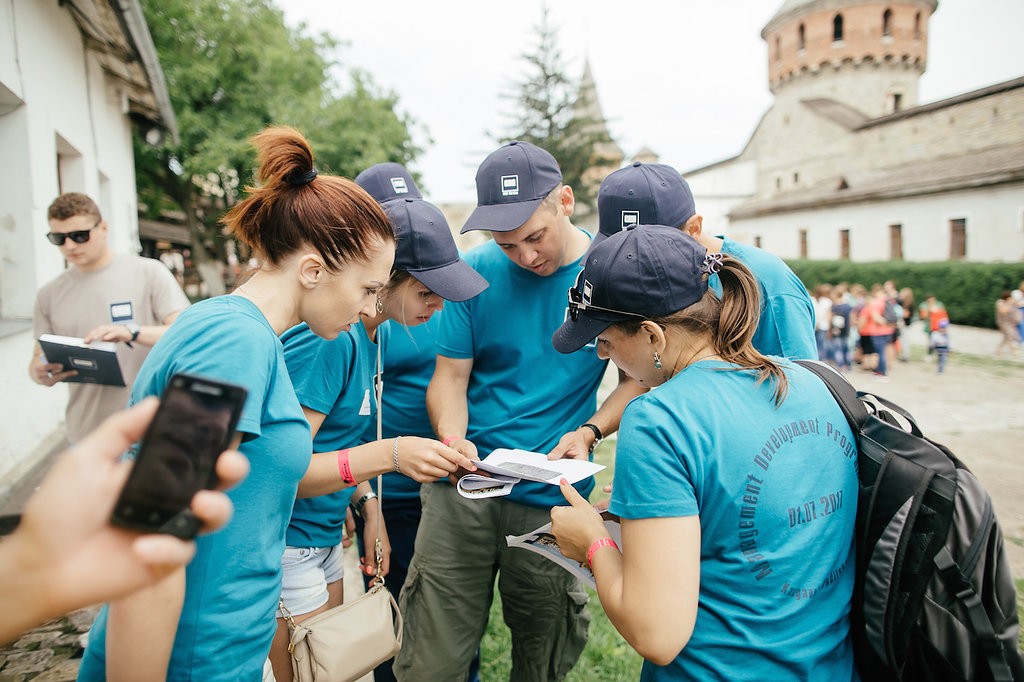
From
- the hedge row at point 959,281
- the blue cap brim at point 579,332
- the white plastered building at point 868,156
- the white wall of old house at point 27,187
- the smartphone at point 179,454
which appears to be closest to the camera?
the smartphone at point 179,454

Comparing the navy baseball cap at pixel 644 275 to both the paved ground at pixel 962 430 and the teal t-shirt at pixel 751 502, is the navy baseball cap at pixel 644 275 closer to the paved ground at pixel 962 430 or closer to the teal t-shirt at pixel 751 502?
the teal t-shirt at pixel 751 502

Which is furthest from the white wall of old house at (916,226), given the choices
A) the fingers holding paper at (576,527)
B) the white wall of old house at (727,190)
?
the fingers holding paper at (576,527)

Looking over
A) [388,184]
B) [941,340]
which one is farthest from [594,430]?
[941,340]

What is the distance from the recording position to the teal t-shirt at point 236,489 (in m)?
1.30

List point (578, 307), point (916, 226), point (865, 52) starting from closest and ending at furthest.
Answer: point (578, 307)
point (916, 226)
point (865, 52)

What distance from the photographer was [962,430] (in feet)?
29.3

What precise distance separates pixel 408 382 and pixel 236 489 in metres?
1.60

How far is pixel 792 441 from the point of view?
146 cm

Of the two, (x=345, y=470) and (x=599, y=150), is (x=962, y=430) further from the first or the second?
(x=599, y=150)

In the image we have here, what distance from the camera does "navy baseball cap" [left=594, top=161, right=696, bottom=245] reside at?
8.26ft

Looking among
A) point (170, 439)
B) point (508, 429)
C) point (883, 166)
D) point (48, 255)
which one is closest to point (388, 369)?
point (508, 429)

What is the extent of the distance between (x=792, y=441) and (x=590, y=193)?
2906 centimetres

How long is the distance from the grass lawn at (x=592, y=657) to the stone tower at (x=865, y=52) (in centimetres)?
4534

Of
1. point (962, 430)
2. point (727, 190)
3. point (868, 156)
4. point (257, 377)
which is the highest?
point (727, 190)
